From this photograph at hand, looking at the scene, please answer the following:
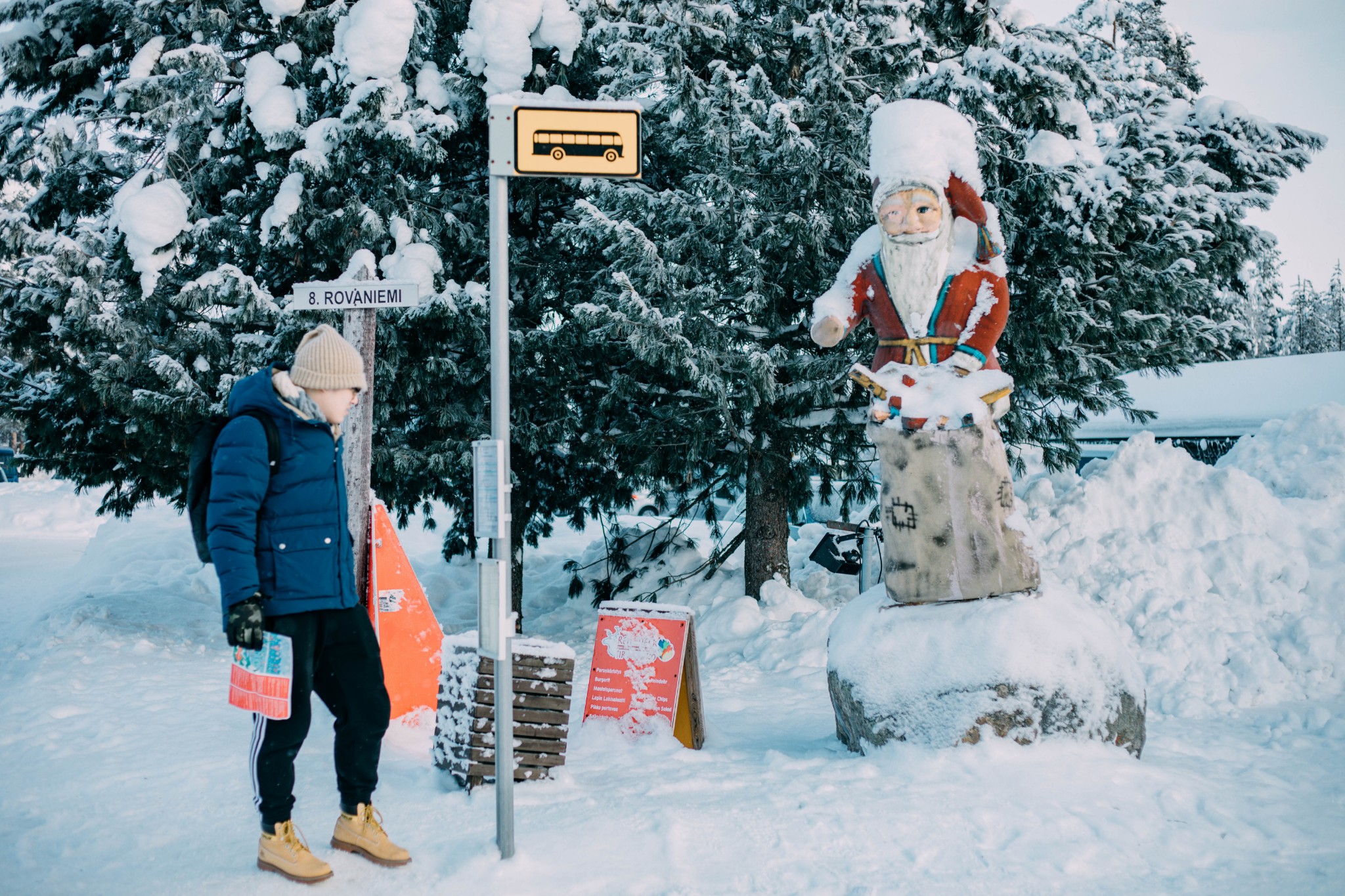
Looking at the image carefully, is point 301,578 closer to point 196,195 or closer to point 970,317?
point 970,317

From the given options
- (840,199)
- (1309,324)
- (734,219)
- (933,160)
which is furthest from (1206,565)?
(1309,324)

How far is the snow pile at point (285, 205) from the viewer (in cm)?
649

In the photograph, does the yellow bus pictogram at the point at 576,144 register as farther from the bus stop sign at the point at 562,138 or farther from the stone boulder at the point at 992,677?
the stone boulder at the point at 992,677

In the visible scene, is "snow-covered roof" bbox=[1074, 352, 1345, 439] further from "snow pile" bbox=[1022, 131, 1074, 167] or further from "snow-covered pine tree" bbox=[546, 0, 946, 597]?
"snow-covered pine tree" bbox=[546, 0, 946, 597]

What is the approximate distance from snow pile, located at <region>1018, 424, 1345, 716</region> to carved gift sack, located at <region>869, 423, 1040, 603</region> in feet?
6.41

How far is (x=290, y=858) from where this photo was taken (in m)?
3.06

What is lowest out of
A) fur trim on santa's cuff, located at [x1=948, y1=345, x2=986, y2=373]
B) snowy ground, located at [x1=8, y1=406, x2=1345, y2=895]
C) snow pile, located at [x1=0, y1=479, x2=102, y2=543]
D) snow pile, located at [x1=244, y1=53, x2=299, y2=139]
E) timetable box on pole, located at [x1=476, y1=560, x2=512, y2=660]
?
snow pile, located at [x1=0, y1=479, x2=102, y2=543]

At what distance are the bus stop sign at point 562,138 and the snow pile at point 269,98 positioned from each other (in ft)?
13.6

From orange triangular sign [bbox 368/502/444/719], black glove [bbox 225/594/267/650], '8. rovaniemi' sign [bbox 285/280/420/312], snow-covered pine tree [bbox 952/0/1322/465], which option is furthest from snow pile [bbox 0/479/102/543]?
black glove [bbox 225/594/267/650]

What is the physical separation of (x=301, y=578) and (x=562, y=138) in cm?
168

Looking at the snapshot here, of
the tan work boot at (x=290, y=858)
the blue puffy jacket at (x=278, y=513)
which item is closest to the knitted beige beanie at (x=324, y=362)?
the blue puffy jacket at (x=278, y=513)

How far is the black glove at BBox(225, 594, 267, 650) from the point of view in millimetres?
2844

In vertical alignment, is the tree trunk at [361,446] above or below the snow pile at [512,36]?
below

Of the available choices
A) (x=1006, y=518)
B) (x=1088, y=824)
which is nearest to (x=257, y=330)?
(x=1006, y=518)
